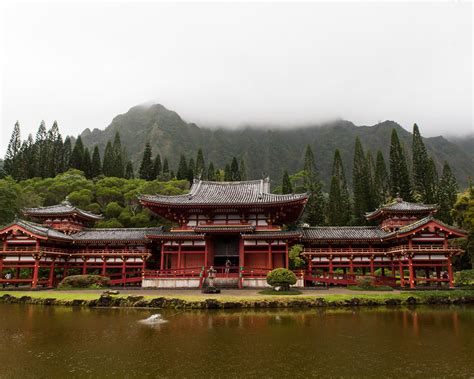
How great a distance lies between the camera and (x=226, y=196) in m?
34.9

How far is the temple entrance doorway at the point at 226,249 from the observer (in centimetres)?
3303

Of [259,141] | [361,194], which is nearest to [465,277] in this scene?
[361,194]

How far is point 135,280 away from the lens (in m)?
30.8

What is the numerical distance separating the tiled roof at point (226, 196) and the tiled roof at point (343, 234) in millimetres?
4178

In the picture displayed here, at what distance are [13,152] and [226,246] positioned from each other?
64.8m

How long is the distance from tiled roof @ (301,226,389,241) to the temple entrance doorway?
254 inches

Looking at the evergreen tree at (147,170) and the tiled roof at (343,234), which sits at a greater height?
the evergreen tree at (147,170)

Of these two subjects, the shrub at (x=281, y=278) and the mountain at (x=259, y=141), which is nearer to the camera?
the shrub at (x=281, y=278)

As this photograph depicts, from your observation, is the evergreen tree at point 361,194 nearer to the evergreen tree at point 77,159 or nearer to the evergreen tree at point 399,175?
the evergreen tree at point 399,175

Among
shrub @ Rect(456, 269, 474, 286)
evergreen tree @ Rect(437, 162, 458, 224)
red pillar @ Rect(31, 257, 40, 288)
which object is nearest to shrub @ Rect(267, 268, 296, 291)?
shrub @ Rect(456, 269, 474, 286)

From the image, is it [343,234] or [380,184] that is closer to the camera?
[343,234]

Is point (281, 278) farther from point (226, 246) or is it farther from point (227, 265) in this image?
point (226, 246)

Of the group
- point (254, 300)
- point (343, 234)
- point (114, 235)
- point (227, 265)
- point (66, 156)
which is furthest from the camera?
point (66, 156)

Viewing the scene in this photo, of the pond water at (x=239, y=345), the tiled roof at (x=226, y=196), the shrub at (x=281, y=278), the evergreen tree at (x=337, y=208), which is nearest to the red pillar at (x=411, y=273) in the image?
the tiled roof at (x=226, y=196)
